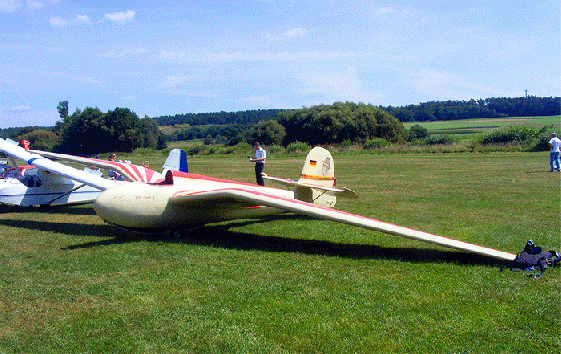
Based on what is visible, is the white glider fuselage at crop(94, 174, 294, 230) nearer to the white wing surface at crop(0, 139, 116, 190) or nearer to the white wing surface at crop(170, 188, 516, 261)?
the white wing surface at crop(170, 188, 516, 261)

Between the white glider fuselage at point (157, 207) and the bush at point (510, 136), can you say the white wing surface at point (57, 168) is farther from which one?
the bush at point (510, 136)

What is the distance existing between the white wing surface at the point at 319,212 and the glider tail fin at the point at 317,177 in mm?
1631

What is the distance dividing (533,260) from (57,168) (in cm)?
1013

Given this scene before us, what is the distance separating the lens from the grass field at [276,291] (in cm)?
411

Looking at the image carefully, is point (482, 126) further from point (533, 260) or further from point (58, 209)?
point (533, 260)

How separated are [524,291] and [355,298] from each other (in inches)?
76.5

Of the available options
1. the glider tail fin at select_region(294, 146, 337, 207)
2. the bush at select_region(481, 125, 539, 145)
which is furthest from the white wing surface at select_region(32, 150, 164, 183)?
the bush at select_region(481, 125, 539, 145)

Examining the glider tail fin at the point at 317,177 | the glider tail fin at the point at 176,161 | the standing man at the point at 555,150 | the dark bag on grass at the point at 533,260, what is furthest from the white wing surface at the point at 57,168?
the standing man at the point at 555,150

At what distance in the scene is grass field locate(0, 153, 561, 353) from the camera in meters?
4.11

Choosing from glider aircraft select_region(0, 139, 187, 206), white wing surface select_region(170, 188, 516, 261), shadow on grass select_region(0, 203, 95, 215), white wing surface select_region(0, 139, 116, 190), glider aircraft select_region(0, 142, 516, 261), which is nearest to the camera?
white wing surface select_region(170, 188, 516, 261)

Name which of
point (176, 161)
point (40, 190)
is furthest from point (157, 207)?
point (40, 190)

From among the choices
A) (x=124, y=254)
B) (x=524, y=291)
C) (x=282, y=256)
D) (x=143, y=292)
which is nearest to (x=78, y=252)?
(x=124, y=254)

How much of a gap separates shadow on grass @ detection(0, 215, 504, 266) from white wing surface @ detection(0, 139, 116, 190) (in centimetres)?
120

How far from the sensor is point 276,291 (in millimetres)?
5395
